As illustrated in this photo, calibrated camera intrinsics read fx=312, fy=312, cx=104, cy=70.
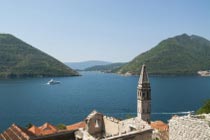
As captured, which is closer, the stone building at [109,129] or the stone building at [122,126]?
the stone building at [122,126]

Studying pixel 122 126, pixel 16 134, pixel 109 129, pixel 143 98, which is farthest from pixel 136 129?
pixel 16 134

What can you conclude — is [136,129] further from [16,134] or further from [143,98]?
[16,134]

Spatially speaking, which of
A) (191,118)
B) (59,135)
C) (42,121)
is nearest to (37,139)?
(59,135)

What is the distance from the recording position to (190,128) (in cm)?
1420

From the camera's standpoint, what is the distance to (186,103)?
138 meters

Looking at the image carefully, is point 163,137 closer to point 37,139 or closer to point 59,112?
point 37,139

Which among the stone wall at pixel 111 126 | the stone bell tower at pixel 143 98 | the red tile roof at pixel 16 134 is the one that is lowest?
the red tile roof at pixel 16 134

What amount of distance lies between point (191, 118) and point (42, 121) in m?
92.5

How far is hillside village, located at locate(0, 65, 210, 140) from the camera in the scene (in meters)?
14.2

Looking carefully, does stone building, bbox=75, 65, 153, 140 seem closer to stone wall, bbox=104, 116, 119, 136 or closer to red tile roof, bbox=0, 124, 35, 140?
stone wall, bbox=104, 116, 119, 136

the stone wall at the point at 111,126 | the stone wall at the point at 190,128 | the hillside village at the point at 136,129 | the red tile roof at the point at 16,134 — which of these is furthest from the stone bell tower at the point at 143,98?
the stone wall at the point at 190,128

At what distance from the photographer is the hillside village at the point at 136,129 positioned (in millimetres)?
14184

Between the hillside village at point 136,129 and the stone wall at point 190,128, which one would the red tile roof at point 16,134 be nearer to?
the hillside village at point 136,129

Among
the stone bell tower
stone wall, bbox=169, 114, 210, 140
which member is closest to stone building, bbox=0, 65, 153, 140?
the stone bell tower
